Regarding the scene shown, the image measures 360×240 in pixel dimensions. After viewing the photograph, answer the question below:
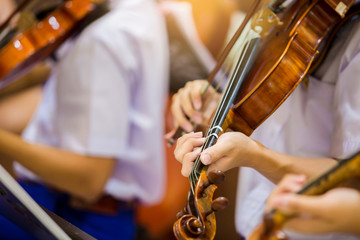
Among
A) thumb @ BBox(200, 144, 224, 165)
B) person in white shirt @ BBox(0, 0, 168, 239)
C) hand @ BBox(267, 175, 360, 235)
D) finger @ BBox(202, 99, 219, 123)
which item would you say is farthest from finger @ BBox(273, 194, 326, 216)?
person in white shirt @ BBox(0, 0, 168, 239)

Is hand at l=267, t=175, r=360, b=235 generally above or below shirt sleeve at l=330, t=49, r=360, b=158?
above

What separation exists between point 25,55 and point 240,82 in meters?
0.73

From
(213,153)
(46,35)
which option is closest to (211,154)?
(213,153)

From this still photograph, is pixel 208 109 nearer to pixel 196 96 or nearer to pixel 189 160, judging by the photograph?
pixel 196 96

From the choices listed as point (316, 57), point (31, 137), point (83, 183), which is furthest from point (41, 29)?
point (316, 57)

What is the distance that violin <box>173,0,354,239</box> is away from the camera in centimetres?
40

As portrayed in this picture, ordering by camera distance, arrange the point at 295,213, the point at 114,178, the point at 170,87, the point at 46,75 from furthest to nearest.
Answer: the point at 46,75 < the point at 170,87 < the point at 114,178 < the point at 295,213

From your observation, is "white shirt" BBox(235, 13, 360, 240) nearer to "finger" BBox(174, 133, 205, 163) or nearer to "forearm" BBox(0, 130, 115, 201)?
"finger" BBox(174, 133, 205, 163)

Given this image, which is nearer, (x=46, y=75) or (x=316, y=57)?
(x=316, y=57)

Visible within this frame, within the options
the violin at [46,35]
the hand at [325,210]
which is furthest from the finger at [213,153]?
the violin at [46,35]

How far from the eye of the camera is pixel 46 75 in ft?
4.80

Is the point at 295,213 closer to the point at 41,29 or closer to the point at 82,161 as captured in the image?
the point at 82,161

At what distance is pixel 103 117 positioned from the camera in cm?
103

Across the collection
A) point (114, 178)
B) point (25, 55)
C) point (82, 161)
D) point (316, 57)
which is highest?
point (25, 55)
